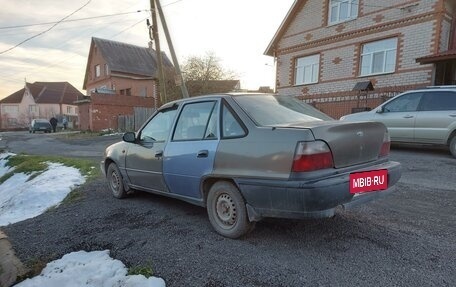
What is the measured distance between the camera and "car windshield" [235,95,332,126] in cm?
362

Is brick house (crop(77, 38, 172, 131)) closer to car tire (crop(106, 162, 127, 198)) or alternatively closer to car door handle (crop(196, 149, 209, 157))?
car tire (crop(106, 162, 127, 198))

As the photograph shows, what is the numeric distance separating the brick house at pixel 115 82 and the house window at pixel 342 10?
57.0ft

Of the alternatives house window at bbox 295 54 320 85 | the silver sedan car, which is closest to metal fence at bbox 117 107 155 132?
house window at bbox 295 54 320 85

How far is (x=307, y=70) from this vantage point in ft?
63.9

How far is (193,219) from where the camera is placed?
4445 mm

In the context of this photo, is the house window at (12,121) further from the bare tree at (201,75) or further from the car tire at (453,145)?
the car tire at (453,145)

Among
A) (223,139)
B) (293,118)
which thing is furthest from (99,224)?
(293,118)

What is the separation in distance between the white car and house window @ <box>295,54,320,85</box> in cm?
981

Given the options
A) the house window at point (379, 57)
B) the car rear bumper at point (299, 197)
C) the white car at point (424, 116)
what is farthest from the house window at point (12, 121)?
the car rear bumper at point (299, 197)

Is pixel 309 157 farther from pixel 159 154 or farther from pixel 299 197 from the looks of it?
pixel 159 154

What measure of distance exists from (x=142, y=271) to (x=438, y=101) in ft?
27.5

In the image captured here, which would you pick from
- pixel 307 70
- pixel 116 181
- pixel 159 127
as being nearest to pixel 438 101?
pixel 159 127

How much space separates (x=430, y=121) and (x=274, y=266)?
728cm

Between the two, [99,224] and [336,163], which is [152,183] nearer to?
[99,224]
